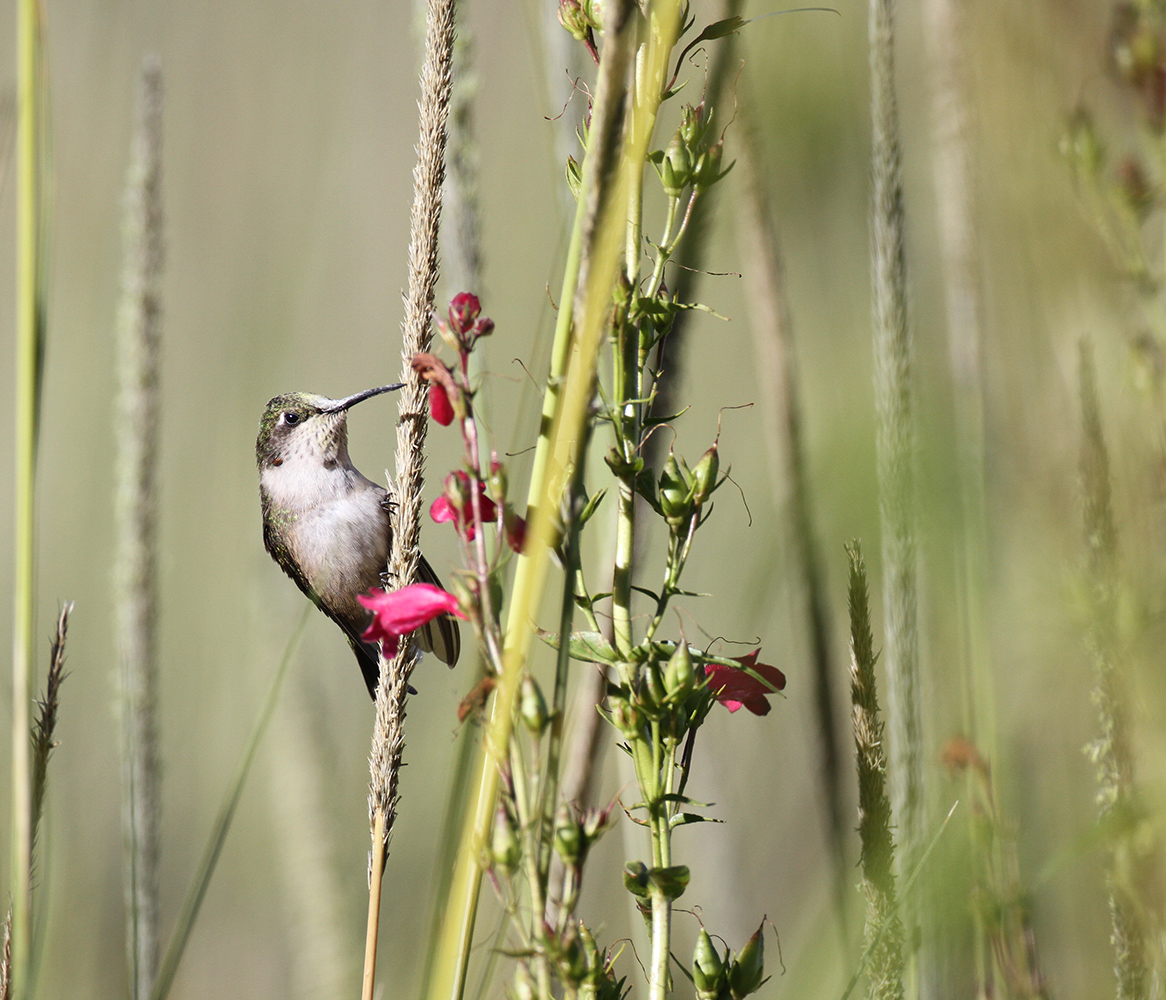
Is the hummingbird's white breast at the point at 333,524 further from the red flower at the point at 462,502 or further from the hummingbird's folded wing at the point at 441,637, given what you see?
the red flower at the point at 462,502

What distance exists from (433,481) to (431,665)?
0.68 meters

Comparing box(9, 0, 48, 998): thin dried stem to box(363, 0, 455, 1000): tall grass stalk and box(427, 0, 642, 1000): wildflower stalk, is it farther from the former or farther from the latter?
box(427, 0, 642, 1000): wildflower stalk

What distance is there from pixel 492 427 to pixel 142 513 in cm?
83

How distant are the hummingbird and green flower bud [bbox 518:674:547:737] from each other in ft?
5.59

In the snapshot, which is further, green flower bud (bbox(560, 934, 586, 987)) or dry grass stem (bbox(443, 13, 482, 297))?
dry grass stem (bbox(443, 13, 482, 297))

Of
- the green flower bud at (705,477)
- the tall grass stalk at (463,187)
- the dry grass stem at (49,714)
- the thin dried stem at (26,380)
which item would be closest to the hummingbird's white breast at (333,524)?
the tall grass stalk at (463,187)

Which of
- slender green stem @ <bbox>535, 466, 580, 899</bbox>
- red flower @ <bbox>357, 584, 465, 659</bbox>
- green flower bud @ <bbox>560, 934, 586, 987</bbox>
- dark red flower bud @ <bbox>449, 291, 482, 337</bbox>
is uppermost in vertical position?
dark red flower bud @ <bbox>449, 291, 482, 337</bbox>

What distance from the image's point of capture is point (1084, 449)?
1.18 meters

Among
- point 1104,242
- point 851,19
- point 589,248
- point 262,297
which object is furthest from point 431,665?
point 589,248

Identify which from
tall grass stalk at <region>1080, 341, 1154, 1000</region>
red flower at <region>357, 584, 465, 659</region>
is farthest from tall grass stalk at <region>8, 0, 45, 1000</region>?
tall grass stalk at <region>1080, 341, 1154, 1000</region>

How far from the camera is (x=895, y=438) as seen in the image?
1396 millimetres

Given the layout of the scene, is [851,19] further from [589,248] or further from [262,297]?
[589,248]

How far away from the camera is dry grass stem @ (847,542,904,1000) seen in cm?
100

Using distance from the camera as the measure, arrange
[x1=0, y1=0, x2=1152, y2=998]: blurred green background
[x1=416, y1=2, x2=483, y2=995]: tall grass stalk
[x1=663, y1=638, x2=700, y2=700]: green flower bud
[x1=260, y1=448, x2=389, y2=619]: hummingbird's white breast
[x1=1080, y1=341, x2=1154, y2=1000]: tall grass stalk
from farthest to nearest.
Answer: [x1=260, y1=448, x2=389, y2=619]: hummingbird's white breast
[x1=416, y1=2, x2=483, y2=995]: tall grass stalk
[x1=0, y1=0, x2=1152, y2=998]: blurred green background
[x1=1080, y1=341, x2=1154, y2=1000]: tall grass stalk
[x1=663, y1=638, x2=700, y2=700]: green flower bud
